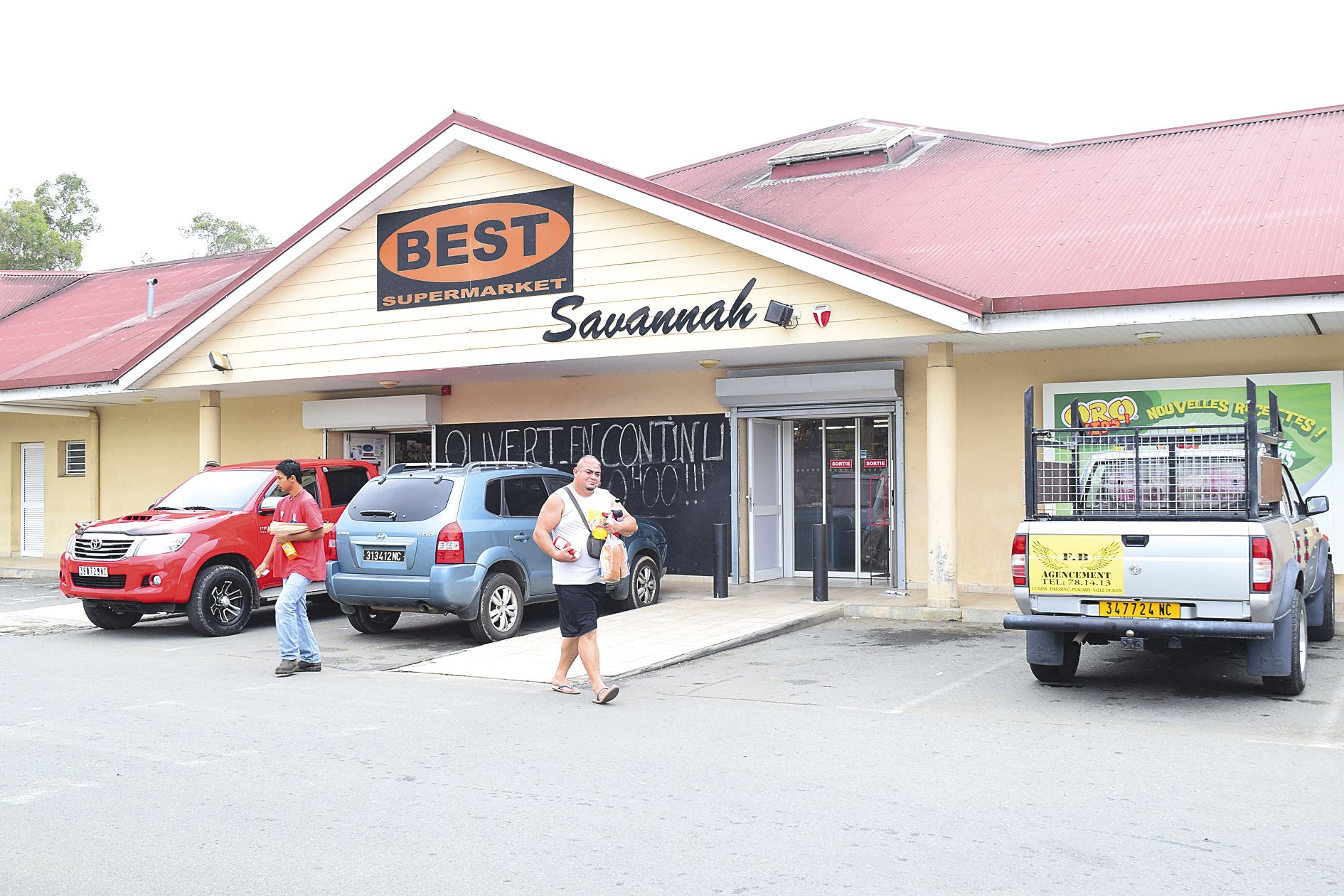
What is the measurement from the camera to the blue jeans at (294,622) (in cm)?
986

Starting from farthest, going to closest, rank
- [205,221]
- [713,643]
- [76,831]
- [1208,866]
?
1. [205,221]
2. [713,643]
3. [76,831]
4. [1208,866]

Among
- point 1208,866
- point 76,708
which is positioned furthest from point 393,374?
point 1208,866

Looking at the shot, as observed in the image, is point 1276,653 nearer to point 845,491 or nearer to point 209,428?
point 845,491

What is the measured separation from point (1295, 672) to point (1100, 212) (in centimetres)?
755

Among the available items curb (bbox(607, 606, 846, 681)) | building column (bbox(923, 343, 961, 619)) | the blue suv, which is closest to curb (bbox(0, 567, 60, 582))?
the blue suv

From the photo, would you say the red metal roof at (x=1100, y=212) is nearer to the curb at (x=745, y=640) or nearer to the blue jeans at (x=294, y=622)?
the curb at (x=745, y=640)

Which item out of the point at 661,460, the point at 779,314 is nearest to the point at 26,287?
the point at 661,460

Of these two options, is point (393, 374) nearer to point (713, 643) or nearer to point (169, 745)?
point (713, 643)

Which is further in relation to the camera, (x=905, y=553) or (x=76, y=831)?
(x=905, y=553)

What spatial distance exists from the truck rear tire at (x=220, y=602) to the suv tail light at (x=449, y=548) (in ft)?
9.53

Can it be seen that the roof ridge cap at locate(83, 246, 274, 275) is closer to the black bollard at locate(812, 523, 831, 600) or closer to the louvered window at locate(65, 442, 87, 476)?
the louvered window at locate(65, 442, 87, 476)

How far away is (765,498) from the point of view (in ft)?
53.7

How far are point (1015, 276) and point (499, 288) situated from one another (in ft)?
20.6

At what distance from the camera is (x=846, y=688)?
9180 mm
